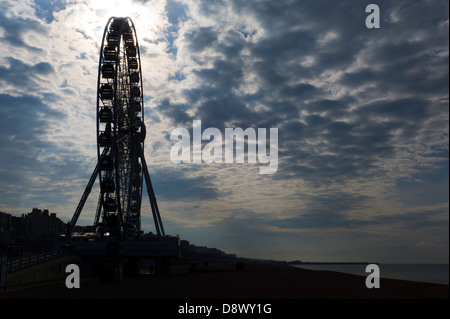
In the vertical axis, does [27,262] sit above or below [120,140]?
below

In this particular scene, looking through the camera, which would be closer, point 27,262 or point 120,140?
point 27,262

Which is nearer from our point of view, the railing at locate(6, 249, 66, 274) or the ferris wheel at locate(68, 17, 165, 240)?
the railing at locate(6, 249, 66, 274)

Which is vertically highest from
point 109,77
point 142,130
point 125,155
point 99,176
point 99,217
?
point 109,77

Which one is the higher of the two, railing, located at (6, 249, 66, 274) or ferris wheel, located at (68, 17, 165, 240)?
ferris wheel, located at (68, 17, 165, 240)

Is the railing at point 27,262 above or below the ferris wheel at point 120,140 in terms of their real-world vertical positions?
below

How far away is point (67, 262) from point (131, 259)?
399 inches

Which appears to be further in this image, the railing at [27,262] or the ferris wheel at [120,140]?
the ferris wheel at [120,140]

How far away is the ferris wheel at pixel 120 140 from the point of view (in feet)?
161

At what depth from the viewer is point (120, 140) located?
52688 mm

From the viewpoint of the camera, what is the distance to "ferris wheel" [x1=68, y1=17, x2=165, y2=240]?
49156 mm
